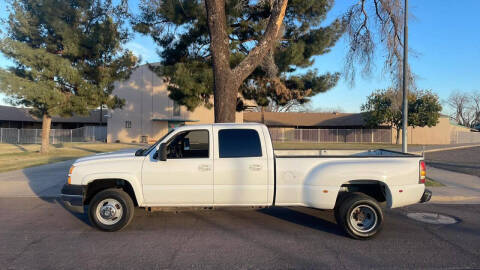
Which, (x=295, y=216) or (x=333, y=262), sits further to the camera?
(x=295, y=216)

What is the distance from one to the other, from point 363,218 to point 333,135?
39.9 metres

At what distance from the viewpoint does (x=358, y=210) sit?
18.0 ft

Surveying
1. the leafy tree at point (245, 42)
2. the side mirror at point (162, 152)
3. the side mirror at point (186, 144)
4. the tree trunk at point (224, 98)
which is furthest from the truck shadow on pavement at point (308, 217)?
the leafy tree at point (245, 42)

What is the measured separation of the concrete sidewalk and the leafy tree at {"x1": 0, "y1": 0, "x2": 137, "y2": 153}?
51.3 feet

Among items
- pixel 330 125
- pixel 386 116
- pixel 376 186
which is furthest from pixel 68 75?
pixel 330 125

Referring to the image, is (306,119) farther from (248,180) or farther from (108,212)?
(108,212)

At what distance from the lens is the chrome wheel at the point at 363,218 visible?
212 inches

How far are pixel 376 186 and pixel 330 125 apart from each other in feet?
139

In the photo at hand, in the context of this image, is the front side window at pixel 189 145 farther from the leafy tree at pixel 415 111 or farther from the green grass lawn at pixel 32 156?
the leafy tree at pixel 415 111

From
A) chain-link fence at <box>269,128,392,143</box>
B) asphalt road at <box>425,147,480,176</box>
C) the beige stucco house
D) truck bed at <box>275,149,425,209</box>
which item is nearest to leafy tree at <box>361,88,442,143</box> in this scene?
chain-link fence at <box>269,128,392,143</box>

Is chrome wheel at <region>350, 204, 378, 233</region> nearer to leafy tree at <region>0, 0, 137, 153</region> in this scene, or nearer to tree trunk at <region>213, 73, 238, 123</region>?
tree trunk at <region>213, 73, 238, 123</region>

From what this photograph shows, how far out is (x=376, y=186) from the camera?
19.3ft

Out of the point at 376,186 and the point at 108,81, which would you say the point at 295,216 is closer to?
the point at 376,186

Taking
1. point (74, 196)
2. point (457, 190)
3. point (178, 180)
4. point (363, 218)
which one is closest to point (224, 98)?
point (178, 180)
